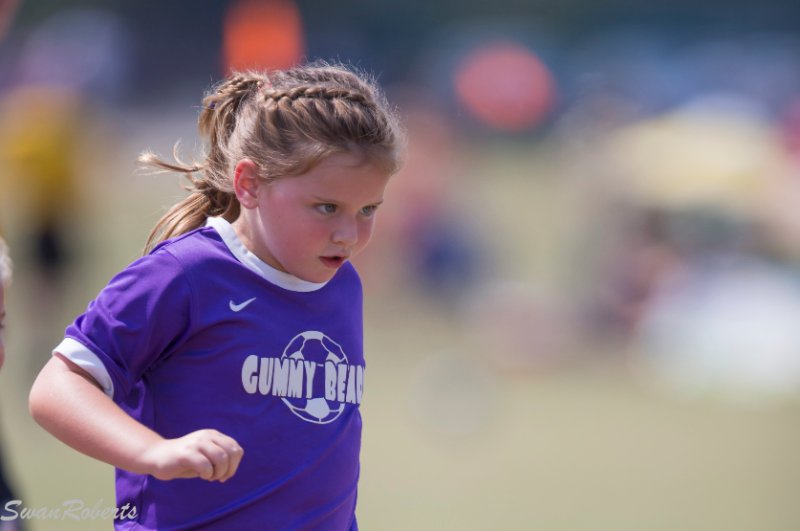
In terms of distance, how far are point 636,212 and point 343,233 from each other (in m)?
7.09

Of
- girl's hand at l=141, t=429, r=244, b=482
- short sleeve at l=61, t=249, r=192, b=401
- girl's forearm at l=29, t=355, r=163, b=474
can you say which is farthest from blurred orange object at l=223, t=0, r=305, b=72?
girl's hand at l=141, t=429, r=244, b=482

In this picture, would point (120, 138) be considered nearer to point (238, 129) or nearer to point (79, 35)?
point (79, 35)

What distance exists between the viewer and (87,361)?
1.77m

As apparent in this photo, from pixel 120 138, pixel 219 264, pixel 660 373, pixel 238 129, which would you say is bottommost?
pixel 219 264

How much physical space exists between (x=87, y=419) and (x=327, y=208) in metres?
0.55

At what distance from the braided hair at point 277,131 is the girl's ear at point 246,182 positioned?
16mm

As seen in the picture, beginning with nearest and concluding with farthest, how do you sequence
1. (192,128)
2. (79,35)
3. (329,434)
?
(329,434) → (192,128) → (79,35)

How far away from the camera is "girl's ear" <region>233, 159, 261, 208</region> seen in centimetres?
201

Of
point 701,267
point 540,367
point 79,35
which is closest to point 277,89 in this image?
point 540,367

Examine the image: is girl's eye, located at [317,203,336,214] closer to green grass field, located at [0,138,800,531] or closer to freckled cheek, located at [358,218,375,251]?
freckled cheek, located at [358,218,375,251]

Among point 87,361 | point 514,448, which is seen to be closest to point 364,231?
point 87,361

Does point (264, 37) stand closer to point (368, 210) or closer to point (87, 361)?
point (368, 210)

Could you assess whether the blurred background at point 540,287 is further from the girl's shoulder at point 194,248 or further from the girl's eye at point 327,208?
the girl's eye at point 327,208

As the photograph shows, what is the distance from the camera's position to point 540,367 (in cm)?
751
